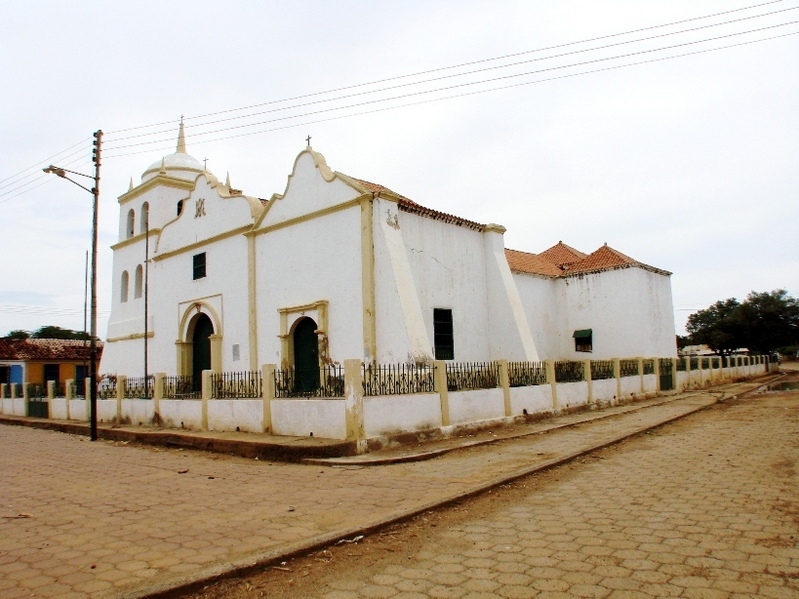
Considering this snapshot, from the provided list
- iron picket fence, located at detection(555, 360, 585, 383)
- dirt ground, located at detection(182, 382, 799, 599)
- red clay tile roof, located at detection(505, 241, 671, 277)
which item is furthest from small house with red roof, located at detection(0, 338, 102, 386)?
dirt ground, located at detection(182, 382, 799, 599)

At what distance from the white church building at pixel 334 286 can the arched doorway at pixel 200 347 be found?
0.06 meters

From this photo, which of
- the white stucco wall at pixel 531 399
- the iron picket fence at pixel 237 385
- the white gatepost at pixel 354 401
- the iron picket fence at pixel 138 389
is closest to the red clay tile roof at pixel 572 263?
the white stucco wall at pixel 531 399

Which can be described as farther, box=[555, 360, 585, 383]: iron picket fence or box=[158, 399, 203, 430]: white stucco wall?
box=[555, 360, 585, 383]: iron picket fence

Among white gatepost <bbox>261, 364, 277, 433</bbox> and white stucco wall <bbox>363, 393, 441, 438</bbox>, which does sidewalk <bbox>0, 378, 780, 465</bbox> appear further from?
white stucco wall <bbox>363, 393, 441, 438</bbox>

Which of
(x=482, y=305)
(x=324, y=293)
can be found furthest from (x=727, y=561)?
(x=482, y=305)

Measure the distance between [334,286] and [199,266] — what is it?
626cm

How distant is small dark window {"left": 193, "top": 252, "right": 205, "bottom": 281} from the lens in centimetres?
1752

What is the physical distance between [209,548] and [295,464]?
4.31 metres

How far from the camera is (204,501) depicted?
636 centimetres

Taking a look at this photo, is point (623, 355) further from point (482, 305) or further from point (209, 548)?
point (209, 548)

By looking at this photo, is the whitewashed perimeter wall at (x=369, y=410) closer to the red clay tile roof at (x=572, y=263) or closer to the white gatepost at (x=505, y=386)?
the white gatepost at (x=505, y=386)

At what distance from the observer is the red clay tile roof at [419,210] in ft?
44.3

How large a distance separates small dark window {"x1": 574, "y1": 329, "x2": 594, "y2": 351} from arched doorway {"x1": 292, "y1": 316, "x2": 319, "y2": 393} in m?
11.1

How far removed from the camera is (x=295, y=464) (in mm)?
8805
